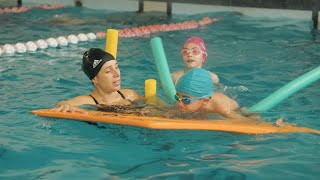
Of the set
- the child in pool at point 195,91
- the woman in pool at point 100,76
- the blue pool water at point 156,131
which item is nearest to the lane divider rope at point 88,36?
the blue pool water at point 156,131

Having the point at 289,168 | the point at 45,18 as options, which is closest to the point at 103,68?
the point at 289,168

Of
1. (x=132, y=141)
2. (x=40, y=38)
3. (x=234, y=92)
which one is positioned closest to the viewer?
(x=132, y=141)

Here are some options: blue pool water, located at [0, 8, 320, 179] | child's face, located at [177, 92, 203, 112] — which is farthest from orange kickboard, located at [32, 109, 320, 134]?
child's face, located at [177, 92, 203, 112]

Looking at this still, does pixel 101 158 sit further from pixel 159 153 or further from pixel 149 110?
pixel 149 110

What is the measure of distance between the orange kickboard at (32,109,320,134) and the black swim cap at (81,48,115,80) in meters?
0.52

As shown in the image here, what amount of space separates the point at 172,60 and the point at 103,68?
3.83 metres

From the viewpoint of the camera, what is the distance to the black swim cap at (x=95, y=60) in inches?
220

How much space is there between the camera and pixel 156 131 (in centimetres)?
500

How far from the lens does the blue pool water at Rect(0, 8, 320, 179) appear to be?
4.20 meters

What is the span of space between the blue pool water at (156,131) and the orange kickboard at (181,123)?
0.09 m

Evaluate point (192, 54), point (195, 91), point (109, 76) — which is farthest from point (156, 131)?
point (192, 54)

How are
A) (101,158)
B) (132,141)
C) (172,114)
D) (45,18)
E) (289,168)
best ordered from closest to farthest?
(289,168) < (101,158) < (132,141) < (172,114) < (45,18)

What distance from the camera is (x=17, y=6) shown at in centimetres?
1570

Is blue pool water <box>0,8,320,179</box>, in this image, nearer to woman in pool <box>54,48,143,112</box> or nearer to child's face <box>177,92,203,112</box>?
child's face <box>177,92,203,112</box>
